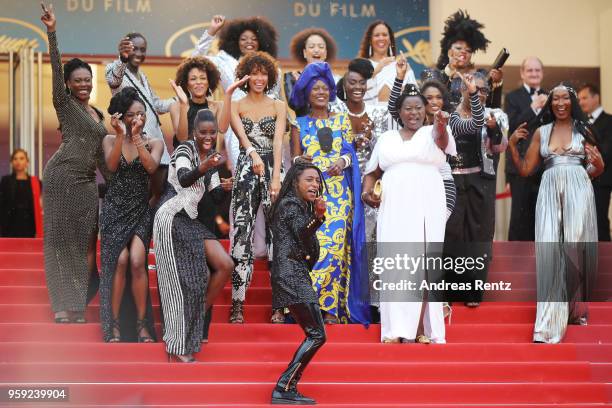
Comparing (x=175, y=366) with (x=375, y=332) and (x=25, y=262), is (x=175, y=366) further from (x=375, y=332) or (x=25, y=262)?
(x=25, y=262)

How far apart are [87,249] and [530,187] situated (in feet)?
14.7

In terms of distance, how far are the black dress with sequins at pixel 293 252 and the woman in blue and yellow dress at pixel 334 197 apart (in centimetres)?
118

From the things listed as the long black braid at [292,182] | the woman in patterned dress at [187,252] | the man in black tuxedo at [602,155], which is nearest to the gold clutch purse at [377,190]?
the long black braid at [292,182]

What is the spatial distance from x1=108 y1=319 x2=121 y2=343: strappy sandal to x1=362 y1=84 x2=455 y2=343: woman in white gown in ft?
6.90

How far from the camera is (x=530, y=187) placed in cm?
1225

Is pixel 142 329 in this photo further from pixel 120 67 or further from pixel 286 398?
pixel 120 67

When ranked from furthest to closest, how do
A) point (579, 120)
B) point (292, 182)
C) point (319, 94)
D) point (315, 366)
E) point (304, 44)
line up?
point (304, 44) → point (579, 120) → point (319, 94) → point (315, 366) → point (292, 182)

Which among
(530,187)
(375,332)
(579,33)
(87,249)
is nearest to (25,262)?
(87,249)

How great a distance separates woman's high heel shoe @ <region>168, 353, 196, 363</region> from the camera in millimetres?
9469

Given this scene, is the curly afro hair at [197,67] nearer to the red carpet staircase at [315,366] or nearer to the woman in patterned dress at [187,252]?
the woman in patterned dress at [187,252]

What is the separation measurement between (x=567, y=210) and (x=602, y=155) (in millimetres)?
2076

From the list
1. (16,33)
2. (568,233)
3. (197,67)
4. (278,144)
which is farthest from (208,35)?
(16,33)

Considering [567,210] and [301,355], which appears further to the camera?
[567,210]

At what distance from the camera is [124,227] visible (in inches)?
390
